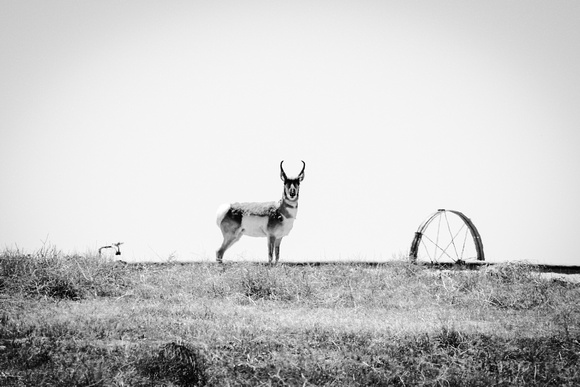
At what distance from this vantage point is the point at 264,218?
16.3 metres

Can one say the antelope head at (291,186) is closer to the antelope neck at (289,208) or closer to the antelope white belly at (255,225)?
the antelope neck at (289,208)

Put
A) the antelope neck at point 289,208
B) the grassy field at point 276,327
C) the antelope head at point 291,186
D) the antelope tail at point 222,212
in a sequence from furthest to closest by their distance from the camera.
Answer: the antelope tail at point 222,212 → the antelope neck at point 289,208 → the antelope head at point 291,186 → the grassy field at point 276,327

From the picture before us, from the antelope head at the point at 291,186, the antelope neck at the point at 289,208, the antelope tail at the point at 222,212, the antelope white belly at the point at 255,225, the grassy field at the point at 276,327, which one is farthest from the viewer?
the antelope tail at the point at 222,212

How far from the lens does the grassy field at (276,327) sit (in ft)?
24.8

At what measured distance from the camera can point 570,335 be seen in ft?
29.6

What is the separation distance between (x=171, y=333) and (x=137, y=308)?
224 centimetres

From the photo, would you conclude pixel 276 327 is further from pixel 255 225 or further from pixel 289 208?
pixel 255 225

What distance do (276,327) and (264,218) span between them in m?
7.51

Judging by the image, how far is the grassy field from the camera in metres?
7.55

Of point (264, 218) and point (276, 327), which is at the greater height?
point (264, 218)

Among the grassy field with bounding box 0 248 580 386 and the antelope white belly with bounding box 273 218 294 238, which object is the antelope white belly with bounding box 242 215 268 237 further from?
the grassy field with bounding box 0 248 580 386

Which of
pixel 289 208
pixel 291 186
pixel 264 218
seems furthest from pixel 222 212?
pixel 291 186

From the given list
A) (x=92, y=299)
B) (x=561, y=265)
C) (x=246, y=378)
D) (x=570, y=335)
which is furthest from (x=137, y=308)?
(x=561, y=265)

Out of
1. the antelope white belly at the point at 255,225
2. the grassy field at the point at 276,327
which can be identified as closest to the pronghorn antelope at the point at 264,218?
the antelope white belly at the point at 255,225
